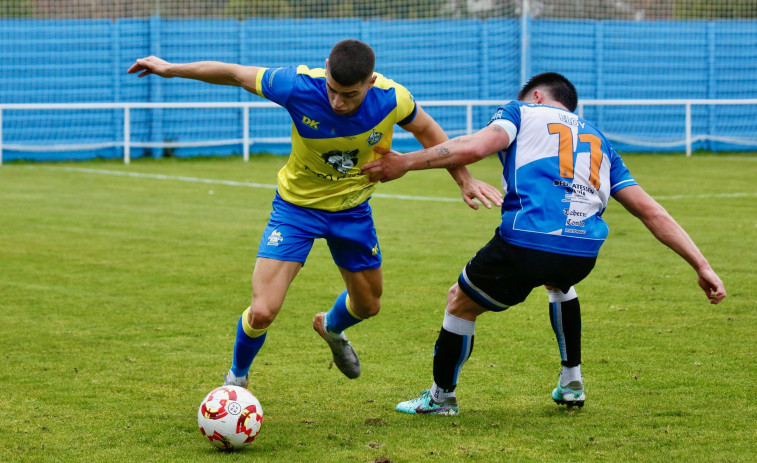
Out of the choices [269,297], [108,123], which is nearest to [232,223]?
[269,297]

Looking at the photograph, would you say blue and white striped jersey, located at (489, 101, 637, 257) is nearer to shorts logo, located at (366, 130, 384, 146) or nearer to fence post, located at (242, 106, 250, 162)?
shorts logo, located at (366, 130, 384, 146)

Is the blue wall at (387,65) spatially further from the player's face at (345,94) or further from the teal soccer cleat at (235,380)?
the player's face at (345,94)

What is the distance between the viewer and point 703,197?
579 inches

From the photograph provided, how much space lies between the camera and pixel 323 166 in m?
5.43

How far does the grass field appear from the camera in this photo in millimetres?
4547

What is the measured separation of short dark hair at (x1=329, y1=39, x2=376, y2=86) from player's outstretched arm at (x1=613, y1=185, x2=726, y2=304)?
1.44m

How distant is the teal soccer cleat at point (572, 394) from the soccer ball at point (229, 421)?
157cm

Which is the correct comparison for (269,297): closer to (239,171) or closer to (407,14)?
(239,171)

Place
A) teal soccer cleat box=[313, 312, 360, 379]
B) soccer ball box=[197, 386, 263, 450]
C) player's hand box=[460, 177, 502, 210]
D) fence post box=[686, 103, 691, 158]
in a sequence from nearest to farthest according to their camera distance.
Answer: soccer ball box=[197, 386, 263, 450] → player's hand box=[460, 177, 502, 210] → teal soccer cleat box=[313, 312, 360, 379] → fence post box=[686, 103, 691, 158]

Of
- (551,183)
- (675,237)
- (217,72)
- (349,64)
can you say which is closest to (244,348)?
(217,72)

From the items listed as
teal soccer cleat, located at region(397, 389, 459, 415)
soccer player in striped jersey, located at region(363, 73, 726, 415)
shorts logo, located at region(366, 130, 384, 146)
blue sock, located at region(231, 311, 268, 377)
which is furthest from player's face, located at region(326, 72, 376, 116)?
teal soccer cleat, located at region(397, 389, 459, 415)

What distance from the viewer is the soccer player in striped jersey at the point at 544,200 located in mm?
4680

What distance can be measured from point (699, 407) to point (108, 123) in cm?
2015

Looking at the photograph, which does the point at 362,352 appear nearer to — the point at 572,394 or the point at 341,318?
the point at 341,318
